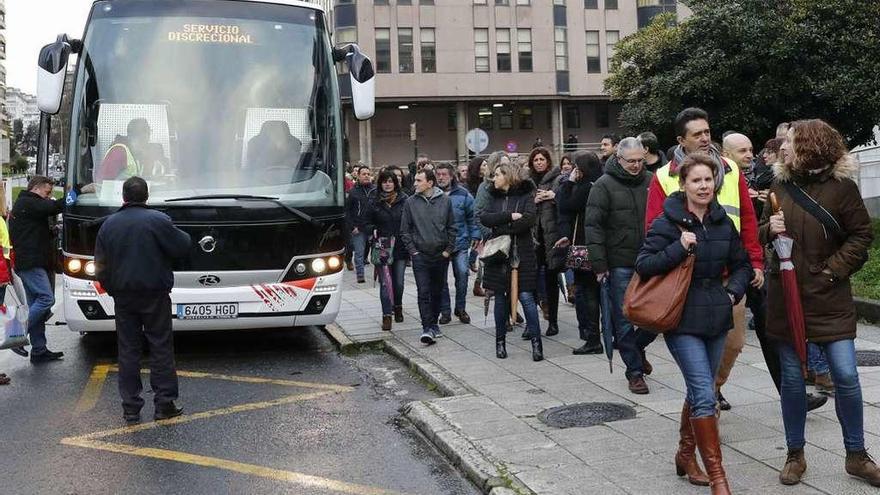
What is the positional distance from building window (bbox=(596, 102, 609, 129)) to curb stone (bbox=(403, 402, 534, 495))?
48.1 meters

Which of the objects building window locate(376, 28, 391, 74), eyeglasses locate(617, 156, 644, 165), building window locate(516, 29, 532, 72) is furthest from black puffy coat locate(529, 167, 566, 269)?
building window locate(516, 29, 532, 72)

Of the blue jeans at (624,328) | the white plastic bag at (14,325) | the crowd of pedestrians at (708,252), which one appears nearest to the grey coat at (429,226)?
the crowd of pedestrians at (708,252)

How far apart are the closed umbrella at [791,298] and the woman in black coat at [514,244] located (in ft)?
12.1

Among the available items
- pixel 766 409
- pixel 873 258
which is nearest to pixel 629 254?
pixel 766 409

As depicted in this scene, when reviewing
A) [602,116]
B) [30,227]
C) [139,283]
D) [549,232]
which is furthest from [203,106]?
[602,116]

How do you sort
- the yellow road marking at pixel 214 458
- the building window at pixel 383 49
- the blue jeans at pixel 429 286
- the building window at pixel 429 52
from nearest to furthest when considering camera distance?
1. the yellow road marking at pixel 214 458
2. the blue jeans at pixel 429 286
3. the building window at pixel 383 49
4. the building window at pixel 429 52

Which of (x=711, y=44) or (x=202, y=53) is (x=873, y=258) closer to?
(x=711, y=44)

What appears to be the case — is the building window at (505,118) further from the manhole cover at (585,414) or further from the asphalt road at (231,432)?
the manhole cover at (585,414)

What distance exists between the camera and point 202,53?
881cm

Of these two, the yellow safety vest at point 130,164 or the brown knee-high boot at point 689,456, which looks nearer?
the brown knee-high boot at point 689,456

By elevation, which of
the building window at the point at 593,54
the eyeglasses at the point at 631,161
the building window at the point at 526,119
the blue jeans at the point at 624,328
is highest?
the building window at the point at 593,54

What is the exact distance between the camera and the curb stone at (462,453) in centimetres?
485

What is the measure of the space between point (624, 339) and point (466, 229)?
3.89 m

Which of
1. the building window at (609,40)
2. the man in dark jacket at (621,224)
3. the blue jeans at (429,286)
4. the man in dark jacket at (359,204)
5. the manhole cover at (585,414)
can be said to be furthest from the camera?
the building window at (609,40)
